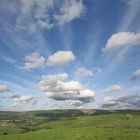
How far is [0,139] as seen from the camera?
74.9 meters

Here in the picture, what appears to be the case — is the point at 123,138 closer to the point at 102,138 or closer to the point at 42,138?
the point at 102,138

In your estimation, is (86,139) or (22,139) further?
(22,139)

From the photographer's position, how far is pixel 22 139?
70688 mm

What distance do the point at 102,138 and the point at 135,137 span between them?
27.1 ft

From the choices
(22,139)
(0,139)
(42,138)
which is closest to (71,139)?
(42,138)

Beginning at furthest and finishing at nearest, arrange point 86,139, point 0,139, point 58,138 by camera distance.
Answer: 1. point 0,139
2. point 58,138
3. point 86,139

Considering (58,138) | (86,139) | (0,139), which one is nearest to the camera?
(86,139)

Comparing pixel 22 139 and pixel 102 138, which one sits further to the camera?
pixel 22 139

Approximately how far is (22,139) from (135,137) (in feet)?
98.5

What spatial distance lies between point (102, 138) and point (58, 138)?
1256cm

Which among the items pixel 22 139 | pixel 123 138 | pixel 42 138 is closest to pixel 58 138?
pixel 42 138

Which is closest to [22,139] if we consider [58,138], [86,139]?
[58,138]

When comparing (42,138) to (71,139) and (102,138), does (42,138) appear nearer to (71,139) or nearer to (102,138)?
(71,139)

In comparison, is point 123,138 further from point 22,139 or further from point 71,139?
point 22,139
